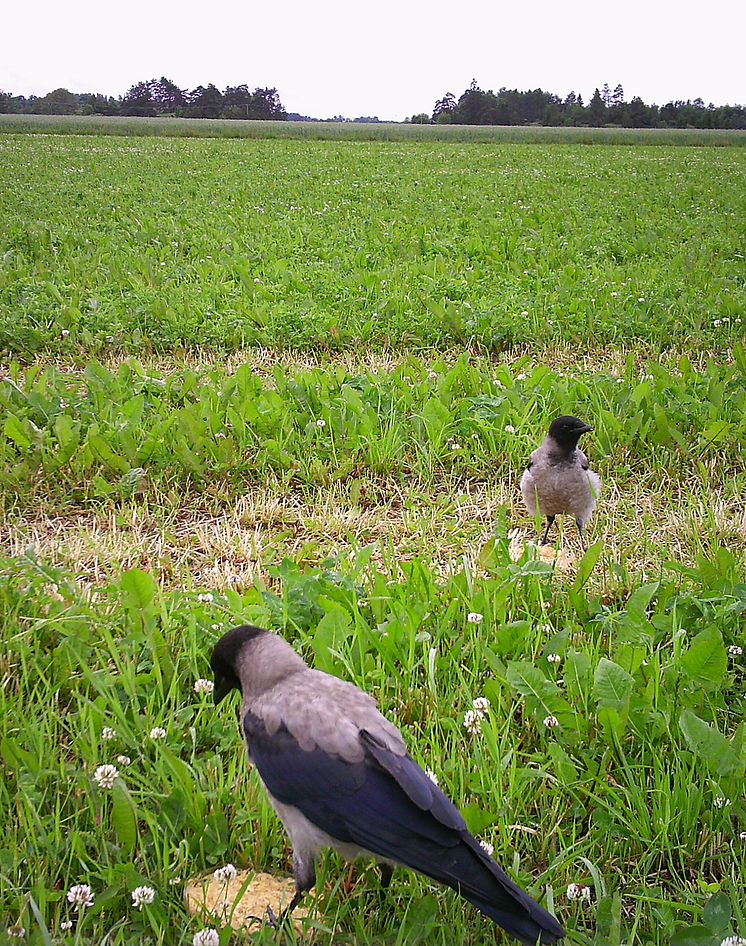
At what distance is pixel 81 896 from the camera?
6.22 ft

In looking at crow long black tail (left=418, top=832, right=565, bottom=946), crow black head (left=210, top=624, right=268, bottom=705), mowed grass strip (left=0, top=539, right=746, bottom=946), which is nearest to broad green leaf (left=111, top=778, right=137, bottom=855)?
mowed grass strip (left=0, top=539, right=746, bottom=946)

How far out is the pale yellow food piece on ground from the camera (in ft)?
6.37

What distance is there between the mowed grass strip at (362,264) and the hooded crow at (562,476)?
2.96 meters

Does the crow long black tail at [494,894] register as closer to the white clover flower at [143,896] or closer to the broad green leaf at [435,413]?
the white clover flower at [143,896]

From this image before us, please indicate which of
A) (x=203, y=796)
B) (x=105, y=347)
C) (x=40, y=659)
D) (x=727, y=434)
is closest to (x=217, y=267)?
(x=105, y=347)

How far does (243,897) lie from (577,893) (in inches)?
32.7

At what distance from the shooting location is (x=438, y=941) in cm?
183

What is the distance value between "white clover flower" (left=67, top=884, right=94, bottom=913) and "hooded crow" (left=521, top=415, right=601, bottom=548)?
242 centimetres

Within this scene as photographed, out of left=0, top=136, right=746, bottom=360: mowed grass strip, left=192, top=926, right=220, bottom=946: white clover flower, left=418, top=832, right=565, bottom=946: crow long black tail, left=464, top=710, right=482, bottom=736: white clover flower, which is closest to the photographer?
left=418, top=832, right=565, bottom=946: crow long black tail

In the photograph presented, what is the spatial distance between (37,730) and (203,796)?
61 centimetres

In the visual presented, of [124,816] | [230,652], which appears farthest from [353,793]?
[124,816]

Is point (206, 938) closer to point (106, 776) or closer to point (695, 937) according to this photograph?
point (106, 776)

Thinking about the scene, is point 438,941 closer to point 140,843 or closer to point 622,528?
point 140,843

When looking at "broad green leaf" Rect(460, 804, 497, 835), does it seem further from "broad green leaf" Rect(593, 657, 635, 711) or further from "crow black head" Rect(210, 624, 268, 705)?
"crow black head" Rect(210, 624, 268, 705)
